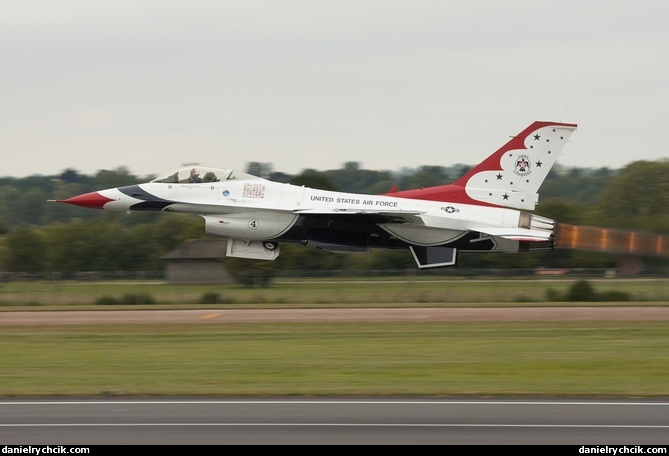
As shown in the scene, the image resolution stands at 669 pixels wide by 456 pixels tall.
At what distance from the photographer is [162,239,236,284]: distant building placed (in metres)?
48.3

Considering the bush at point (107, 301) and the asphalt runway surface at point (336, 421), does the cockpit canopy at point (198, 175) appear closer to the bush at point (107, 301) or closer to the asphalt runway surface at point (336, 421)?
the bush at point (107, 301)

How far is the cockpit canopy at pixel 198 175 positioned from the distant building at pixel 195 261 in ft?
56.8

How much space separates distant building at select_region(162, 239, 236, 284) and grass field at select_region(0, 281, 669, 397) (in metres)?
19.8

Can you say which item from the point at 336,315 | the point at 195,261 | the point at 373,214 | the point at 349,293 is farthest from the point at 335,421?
the point at 195,261

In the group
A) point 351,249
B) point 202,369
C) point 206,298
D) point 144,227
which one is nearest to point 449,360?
point 202,369

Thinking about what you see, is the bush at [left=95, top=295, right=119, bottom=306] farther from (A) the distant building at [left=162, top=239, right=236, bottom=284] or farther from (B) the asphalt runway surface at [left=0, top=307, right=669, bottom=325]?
(A) the distant building at [left=162, top=239, right=236, bottom=284]

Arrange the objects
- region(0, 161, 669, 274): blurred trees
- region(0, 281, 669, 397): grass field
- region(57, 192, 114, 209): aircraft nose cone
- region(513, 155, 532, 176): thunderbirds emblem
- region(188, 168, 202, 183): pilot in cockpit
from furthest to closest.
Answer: region(0, 161, 669, 274): blurred trees
region(57, 192, 114, 209): aircraft nose cone
region(513, 155, 532, 176): thunderbirds emblem
region(188, 168, 202, 183): pilot in cockpit
region(0, 281, 669, 397): grass field

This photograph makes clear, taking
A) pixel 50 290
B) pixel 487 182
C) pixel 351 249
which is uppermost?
pixel 487 182

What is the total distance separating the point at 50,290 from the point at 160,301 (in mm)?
7066

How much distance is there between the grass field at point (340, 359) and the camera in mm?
16938

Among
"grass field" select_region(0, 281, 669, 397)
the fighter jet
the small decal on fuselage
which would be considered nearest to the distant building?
the fighter jet

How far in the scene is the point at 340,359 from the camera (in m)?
20.7

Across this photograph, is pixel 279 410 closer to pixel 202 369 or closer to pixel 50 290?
pixel 202 369

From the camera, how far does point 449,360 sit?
20391mm
